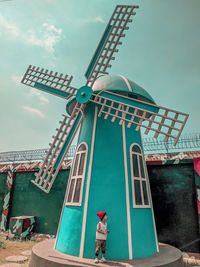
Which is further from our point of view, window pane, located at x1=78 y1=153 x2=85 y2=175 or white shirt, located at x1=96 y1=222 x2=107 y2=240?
window pane, located at x1=78 y1=153 x2=85 y2=175

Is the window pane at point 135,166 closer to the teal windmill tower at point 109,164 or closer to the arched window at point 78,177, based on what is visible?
the teal windmill tower at point 109,164

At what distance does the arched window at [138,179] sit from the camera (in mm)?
5562

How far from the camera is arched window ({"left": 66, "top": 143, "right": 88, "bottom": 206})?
561cm

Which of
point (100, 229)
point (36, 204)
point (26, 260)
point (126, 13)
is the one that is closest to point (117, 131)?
point (100, 229)

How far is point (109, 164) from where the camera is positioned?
5645mm

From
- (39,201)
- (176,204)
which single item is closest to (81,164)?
(176,204)

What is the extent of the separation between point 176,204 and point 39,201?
625 cm

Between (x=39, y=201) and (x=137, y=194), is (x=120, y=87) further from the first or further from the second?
(x=39, y=201)

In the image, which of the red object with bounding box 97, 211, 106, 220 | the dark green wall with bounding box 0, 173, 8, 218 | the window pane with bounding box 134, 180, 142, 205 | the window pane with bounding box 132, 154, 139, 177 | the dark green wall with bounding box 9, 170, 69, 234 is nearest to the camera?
the red object with bounding box 97, 211, 106, 220

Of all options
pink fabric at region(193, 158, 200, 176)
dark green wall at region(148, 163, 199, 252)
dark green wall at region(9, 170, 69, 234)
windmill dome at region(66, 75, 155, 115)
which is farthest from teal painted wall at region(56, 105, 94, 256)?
pink fabric at region(193, 158, 200, 176)

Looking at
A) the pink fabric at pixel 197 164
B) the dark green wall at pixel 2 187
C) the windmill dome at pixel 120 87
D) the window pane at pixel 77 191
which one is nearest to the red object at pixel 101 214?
the window pane at pixel 77 191

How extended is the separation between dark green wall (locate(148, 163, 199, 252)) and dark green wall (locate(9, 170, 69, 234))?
4220mm

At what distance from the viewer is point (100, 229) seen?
472 centimetres

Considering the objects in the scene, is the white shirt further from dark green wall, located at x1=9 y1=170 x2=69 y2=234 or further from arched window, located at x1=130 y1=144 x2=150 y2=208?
dark green wall, located at x1=9 y1=170 x2=69 y2=234
